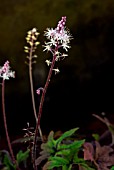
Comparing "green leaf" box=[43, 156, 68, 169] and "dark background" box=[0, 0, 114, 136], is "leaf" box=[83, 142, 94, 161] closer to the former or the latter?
"green leaf" box=[43, 156, 68, 169]

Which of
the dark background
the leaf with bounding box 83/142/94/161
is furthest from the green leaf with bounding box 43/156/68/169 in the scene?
the dark background

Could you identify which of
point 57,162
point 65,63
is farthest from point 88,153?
point 65,63

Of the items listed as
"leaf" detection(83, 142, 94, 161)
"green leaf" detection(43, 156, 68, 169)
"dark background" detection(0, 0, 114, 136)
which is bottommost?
"green leaf" detection(43, 156, 68, 169)

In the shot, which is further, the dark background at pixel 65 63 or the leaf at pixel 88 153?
the dark background at pixel 65 63

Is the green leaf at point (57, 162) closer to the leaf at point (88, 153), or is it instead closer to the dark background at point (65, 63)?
the leaf at point (88, 153)

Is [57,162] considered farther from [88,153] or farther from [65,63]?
[65,63]

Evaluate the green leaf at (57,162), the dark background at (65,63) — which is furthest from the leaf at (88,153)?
the dark background at (65,63)

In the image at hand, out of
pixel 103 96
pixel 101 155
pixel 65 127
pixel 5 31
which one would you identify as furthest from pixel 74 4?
pixel 101 155

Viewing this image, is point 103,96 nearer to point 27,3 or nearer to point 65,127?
point 65,127

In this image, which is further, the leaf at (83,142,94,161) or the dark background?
the dark background

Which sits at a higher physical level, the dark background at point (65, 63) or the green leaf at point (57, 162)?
the dark background at point (65, 63)
